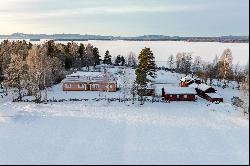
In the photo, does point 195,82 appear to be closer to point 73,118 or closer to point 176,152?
point 73,118

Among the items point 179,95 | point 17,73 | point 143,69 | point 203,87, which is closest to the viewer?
point 179,95

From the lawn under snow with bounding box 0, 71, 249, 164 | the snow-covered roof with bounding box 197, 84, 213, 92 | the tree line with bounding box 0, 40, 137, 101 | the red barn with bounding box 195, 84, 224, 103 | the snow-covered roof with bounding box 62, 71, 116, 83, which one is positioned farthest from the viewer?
the snow-covered roof with bounding box 62, 71, 116, 83

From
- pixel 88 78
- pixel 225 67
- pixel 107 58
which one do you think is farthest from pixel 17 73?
pixel 107 58

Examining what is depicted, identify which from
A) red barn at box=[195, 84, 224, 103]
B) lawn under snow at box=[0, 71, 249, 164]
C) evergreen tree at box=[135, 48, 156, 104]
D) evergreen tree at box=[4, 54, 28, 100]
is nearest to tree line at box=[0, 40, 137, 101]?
evergreen tree at box=[4, 54, 28, 100]

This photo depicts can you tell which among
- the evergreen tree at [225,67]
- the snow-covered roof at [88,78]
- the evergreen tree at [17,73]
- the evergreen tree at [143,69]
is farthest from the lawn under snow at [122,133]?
the evergreen tree at [225,67]

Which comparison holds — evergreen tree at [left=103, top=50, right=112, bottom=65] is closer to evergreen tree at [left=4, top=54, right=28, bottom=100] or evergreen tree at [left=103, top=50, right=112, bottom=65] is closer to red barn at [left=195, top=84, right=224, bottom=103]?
red barn at [left=195, top=84, right=224, bottom=103]

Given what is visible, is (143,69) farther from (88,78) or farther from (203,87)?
(88,78)

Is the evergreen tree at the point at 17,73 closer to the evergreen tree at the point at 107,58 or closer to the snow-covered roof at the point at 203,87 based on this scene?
the snow-covered roof at the point at 203,87

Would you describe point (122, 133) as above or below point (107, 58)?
below
